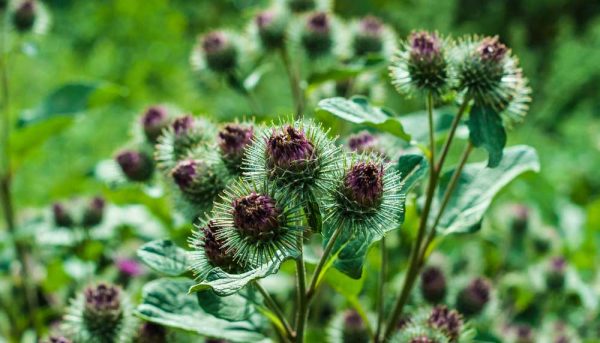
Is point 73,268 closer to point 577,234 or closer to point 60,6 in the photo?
point 577,234

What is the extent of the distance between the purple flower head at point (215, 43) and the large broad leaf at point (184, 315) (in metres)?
1.03

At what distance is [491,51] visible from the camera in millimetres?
1541

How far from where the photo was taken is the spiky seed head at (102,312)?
1.58 meters

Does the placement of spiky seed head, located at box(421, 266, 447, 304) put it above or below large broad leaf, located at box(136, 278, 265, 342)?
above

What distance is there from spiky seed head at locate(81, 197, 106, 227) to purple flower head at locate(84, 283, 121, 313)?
81 cm

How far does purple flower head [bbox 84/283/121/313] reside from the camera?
1.59 metres

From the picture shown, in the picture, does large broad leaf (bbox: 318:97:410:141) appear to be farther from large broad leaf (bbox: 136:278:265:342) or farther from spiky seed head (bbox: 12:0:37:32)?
spiky seed head (bbox: 12:0:37:32)

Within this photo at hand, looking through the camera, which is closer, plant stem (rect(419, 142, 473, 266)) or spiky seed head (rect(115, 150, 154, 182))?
plant stem (rect(419, 142, 473, 266))

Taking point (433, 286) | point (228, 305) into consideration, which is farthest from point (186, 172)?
point (433, 286)

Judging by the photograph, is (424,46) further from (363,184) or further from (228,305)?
(228,305)

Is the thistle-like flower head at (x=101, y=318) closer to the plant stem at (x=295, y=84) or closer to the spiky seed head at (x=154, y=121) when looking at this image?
the spiky seed head at (x=154, y=121)

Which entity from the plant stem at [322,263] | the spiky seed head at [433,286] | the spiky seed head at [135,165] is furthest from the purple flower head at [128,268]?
the plant stem at [322,263]

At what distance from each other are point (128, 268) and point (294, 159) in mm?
1384

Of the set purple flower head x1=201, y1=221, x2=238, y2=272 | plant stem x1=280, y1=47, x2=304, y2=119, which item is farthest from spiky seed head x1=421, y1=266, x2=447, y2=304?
purple flower head x1=201, y1=221, x2=238, y2=272
